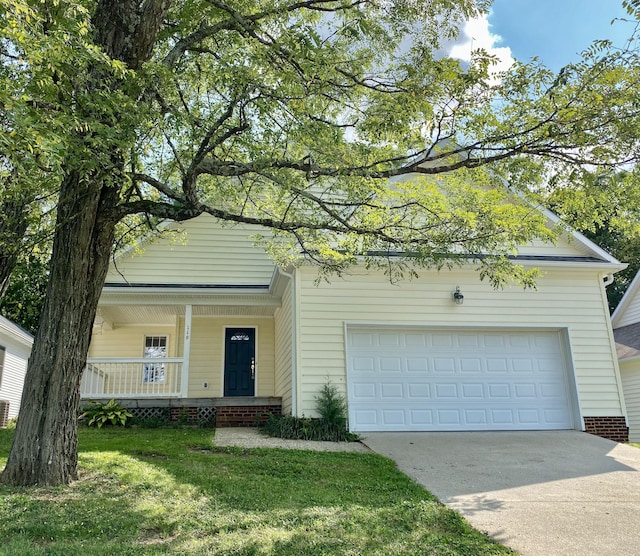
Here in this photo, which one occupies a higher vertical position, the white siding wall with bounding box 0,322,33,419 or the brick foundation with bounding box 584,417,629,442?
the white siding wall with bounding box 0,322,33,419

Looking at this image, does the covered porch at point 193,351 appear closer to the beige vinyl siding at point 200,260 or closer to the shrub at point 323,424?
the beige vinyl siding at point 200,260

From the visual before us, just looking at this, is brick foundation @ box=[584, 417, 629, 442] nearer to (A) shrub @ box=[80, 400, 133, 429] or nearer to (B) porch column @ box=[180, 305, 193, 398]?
(B) porch column @ box=[180, 305, 193, 398]

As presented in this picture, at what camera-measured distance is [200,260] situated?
13086 mm

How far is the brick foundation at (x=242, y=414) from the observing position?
1140 centimetres

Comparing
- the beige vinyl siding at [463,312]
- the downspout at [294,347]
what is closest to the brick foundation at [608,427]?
the beige vinyl siding at [463,312]

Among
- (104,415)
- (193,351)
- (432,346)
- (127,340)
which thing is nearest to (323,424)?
(432,346)

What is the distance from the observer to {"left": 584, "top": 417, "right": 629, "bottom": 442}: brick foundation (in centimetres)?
1068

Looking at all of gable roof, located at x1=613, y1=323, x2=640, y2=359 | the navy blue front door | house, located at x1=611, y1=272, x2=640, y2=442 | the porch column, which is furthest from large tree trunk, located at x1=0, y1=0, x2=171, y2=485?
gable roof, located at x1=613, y1=323, x2=640, y2=359

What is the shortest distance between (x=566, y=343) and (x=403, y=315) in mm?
3621

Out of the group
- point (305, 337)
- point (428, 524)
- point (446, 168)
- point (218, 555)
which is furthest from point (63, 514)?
point (305, 337)

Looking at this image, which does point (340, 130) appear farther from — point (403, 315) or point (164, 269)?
point (164, 269)

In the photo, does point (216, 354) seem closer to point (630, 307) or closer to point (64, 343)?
point (64, 343)

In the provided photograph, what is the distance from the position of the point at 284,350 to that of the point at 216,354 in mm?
3015

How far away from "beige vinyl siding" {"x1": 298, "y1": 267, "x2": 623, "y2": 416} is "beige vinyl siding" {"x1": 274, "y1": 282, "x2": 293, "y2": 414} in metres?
0.72
